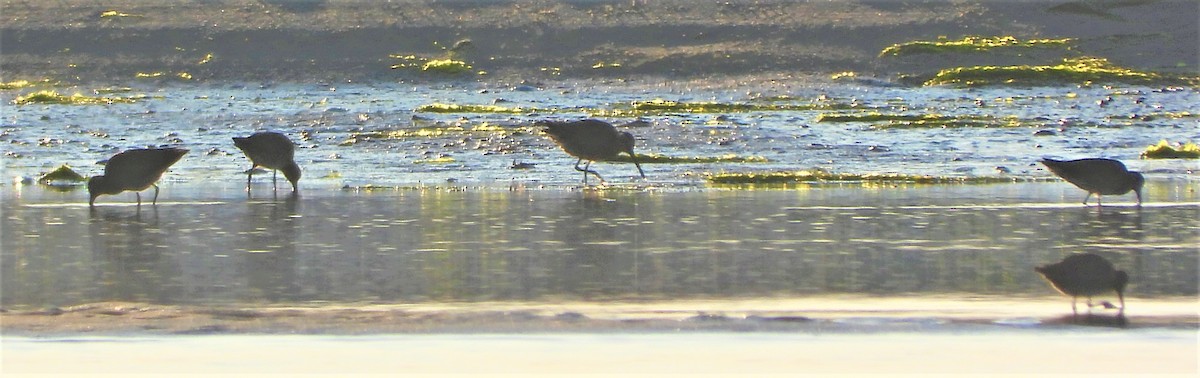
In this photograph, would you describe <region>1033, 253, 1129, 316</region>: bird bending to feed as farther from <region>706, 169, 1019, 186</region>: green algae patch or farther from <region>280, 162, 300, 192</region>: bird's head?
<region>280, 162, 300, 192</region>: bird's head

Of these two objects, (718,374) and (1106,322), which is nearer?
(718,374)

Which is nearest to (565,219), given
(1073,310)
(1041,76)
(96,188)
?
(96,188)

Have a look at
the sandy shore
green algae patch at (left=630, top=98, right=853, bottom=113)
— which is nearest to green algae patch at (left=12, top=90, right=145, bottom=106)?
the sandy shore

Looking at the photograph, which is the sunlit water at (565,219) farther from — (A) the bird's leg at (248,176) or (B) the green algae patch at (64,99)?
(B) the green algae patch at (64,99)

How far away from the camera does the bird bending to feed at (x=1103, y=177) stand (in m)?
9.66

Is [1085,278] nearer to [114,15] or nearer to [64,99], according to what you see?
[64,99]

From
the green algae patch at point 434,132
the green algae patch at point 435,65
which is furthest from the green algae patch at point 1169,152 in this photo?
the green algae patch at point 435,65

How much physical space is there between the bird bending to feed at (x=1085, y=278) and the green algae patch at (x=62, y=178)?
24.6ft

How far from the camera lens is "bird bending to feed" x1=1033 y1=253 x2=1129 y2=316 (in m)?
5.66

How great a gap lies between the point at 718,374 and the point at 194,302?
2124mm

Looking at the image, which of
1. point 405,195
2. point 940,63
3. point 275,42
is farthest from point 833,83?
point 405,195

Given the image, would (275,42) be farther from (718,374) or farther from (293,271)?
(718,374)

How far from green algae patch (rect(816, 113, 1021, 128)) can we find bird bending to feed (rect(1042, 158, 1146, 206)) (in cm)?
695

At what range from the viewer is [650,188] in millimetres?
10898
